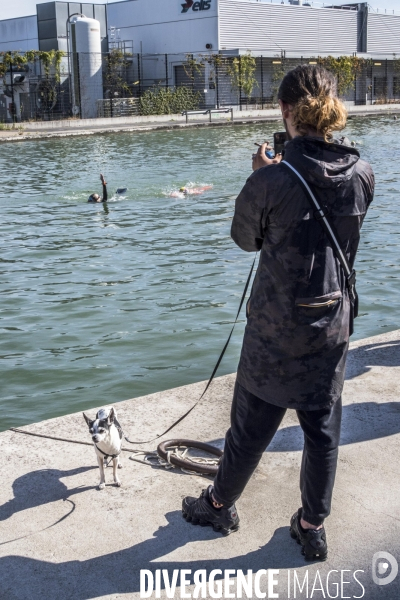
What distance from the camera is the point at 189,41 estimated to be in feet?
204

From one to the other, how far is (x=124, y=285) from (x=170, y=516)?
7930 millimetres

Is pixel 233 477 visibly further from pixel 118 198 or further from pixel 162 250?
pixel 118 198

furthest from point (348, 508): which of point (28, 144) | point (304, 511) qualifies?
point (28, 144)

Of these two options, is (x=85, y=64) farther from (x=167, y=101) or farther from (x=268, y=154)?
(x=268, y=154)

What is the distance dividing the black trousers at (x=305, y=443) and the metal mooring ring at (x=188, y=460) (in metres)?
0.66

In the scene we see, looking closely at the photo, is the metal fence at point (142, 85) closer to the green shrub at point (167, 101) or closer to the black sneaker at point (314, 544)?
the green shrub at point (167, 101)

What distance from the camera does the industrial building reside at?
54062 mm

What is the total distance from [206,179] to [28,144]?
16315 mm

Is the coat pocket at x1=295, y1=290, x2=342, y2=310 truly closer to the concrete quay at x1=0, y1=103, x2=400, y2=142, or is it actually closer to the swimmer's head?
the swimmer's head

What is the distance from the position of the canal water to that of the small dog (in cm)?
304

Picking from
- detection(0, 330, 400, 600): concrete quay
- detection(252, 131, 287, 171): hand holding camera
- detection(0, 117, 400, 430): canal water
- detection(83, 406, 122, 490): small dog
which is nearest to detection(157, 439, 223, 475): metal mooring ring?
detection(0, 330, 400, 600): concrete quay

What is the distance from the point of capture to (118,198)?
2083cm

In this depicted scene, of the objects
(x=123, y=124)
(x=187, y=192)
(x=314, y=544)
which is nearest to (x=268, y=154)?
(x=314, y=544)

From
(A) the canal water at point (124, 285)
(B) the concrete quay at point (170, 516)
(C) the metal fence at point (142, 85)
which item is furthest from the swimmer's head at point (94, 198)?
(C) the metal fence at point (142, 85)
